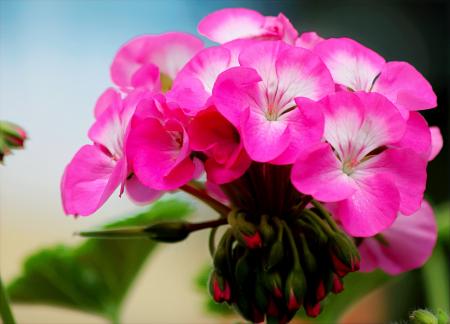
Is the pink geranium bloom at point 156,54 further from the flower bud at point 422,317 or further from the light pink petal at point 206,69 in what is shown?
the flower bud at point 422,317

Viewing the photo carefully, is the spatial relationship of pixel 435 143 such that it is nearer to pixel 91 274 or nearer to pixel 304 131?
pixel 304 131

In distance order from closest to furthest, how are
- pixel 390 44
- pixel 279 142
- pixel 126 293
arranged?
1. pixel 279 142
2. pixel 126 293
3. pixel 390 44

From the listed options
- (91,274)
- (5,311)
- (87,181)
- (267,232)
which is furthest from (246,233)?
(91,274)

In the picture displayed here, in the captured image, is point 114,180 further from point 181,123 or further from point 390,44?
point 390,44

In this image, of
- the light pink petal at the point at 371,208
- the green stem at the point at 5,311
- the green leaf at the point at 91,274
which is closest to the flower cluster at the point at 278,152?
the light pink petal at the point at 371,208

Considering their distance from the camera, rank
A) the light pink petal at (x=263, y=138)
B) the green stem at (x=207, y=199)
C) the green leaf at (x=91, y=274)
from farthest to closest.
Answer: the green leaf at (x=91, y=274) < the green stem at (x=207, y=199) < the light pink petal at (x=263, y=138)

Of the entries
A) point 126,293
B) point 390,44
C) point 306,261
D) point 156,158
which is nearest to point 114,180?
point 156,158
